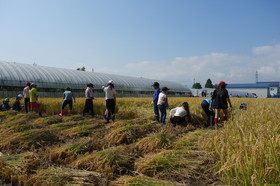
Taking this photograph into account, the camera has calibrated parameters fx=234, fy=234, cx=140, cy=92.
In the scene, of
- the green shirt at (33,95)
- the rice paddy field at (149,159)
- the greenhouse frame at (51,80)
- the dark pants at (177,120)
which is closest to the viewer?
the rice paddy field at (149,159)

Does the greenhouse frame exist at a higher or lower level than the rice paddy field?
higher

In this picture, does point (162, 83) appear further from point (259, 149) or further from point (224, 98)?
point (259, 149)

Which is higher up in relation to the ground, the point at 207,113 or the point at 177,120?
the point at 207,113

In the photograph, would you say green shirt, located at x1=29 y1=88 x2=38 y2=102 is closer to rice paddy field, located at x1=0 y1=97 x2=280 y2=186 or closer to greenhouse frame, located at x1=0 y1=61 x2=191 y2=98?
rice paddy field, located at x1=0 y1=97 x2=280 y2=186

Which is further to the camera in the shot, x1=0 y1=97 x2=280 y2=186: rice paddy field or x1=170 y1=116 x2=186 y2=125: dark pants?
x1=170 y1=116 x2=186 y2=125: dark pants

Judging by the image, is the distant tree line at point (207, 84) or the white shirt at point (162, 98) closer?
the white shirt at point (162, 98)

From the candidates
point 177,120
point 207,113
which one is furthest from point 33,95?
point 207,113

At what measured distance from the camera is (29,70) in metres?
20.1

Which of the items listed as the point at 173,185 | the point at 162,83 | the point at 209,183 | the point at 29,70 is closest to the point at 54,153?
the point at 173,185

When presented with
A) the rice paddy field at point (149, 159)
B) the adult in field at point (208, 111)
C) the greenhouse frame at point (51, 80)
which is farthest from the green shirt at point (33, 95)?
the greenhouse frame at point (51, 80)

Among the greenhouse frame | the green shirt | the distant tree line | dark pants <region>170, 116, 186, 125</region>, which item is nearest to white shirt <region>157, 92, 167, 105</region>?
dark pants <region>170, 116, 186, 125</region>

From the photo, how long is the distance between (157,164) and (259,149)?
4.45 ft

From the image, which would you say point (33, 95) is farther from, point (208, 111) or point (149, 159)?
point (149, 159)

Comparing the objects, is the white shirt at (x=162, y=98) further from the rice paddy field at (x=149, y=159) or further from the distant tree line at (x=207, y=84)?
the distant tree line at (x=207, y=84)
